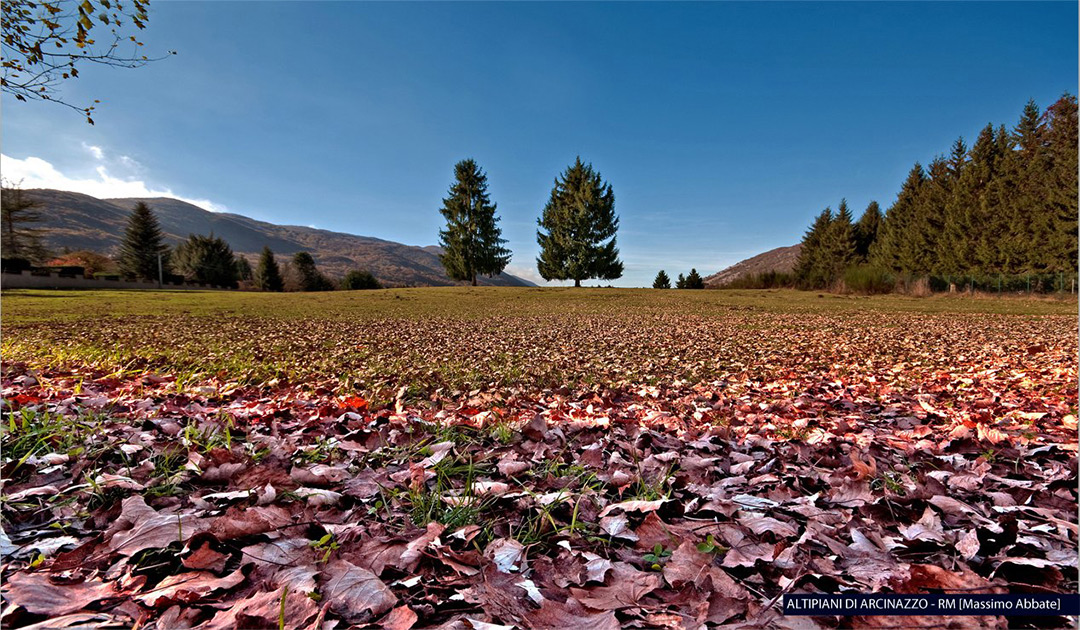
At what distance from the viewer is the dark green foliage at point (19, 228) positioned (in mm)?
30766

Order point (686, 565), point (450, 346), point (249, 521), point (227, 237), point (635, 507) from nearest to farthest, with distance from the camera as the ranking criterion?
1. point (686, 565)
2. point (249, 521)
3. point (635, 507)
4. point (450, 346)
5. point (227, 237)

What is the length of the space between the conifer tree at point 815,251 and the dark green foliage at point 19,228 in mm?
62129

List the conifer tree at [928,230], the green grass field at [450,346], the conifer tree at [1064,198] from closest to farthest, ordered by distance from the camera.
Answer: the green grass field at [450,346] < the conifer tree at [1064,198] < the conifer tree at [928,230]

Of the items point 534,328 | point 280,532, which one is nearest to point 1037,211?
point 534,328

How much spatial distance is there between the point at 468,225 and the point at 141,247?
3252 centimetres

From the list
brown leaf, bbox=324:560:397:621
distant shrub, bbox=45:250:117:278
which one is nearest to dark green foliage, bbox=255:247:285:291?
distant shrub, bbox=45:250:117:278

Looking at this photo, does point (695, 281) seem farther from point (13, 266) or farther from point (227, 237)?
point (227, 237)

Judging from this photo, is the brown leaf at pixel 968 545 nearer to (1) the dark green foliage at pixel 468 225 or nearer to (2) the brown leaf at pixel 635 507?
(2) the brown leaf at pixel 635 507

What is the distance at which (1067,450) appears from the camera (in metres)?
2.33

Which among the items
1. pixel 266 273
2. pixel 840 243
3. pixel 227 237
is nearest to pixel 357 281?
pixel 266 273

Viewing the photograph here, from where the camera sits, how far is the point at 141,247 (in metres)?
42.8

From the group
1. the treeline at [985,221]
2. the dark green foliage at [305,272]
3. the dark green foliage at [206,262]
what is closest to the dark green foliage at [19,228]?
the dark green foliage at [206,262]

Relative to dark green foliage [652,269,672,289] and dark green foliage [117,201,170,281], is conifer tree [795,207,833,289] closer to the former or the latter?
dark green foliage [652,269,672,289]

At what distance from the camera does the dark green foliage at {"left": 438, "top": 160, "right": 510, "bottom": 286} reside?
3853cm
